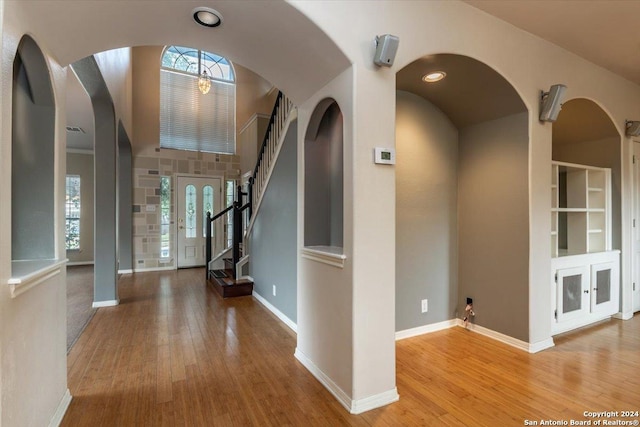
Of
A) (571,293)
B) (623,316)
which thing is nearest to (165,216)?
(571,293)

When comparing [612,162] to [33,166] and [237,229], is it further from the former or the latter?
[33,166]

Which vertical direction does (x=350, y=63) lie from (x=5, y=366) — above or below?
above

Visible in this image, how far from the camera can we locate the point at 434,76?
2645mm

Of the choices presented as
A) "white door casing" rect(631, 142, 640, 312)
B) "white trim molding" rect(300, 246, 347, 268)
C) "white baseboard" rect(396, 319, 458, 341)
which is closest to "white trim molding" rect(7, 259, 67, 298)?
"white trim molding" rect(300, 246, 347, 268)

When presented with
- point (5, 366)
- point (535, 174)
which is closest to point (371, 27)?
point (535, 174)

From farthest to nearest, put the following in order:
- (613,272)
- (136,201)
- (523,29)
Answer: (136,201) → (613,272) → (523,29)

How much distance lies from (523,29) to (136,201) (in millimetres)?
6830

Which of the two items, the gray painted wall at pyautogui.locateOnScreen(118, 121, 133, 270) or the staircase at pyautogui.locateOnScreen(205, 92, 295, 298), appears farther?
the gray painted wall at pyautogui.locateOnScreen(118, 121, 133, 270)

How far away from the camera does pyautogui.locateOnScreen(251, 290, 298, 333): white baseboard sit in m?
3.29

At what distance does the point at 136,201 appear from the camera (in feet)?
21.4

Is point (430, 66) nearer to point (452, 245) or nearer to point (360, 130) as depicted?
point (360, 130)

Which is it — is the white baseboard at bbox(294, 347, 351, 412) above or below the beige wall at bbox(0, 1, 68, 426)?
below

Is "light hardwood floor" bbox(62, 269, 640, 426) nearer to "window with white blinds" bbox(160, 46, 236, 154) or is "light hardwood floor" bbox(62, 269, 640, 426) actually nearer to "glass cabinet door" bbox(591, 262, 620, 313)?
"glass cabinet door" bbox(591, 262, 620, 313)

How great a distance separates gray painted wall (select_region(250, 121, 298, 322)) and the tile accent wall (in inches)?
134
